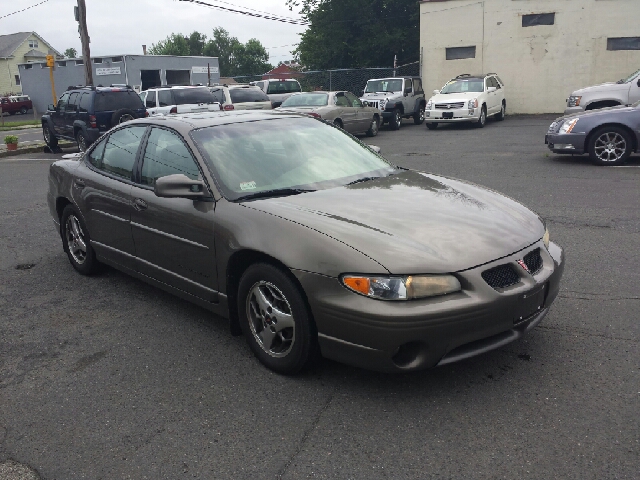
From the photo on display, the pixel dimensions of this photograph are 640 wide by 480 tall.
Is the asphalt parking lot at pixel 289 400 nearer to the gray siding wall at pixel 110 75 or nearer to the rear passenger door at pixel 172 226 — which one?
the rear passenger door at pixel 172 226

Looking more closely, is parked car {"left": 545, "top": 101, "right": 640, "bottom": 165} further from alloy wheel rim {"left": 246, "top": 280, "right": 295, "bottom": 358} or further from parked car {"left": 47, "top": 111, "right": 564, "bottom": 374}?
alloy wheel rim {"left": 246, "top": 280, "right": 295, "bottom": 358}

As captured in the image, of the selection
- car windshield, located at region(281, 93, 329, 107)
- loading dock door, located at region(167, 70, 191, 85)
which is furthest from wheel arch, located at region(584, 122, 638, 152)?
loading dock door, located at region(167, 70, 191, 85)

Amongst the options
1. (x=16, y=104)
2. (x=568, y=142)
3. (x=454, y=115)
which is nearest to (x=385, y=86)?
(x=454, y=115)

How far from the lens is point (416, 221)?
138 inches

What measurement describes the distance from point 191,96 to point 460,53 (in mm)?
13269

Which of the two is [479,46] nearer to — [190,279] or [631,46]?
[631,46]

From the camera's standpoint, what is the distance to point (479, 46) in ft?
84.8

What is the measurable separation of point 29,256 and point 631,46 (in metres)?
24.3

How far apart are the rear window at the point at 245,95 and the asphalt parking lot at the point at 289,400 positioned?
51.5 ft

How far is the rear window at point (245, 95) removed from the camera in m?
20.2

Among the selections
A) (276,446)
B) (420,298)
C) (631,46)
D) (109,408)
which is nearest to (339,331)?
(420,298)

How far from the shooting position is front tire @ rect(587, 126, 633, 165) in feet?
35.1

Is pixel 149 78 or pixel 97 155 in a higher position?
pixel 149 78

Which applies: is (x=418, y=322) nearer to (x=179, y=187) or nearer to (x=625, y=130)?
(x=179, y=187)
